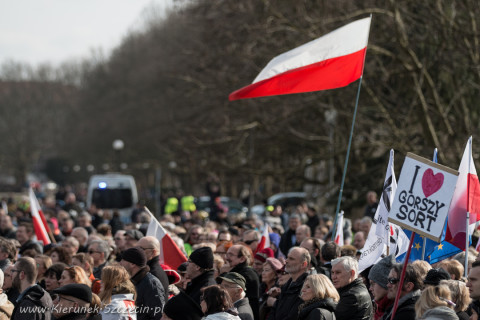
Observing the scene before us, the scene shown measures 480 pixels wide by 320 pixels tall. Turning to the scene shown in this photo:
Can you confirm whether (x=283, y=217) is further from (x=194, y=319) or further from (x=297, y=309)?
(x=194, y=319)

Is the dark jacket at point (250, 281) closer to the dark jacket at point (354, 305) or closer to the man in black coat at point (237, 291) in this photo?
the man in black coat at point (237, 291)

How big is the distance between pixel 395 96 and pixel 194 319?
16.0 meters

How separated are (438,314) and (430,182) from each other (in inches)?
56.4

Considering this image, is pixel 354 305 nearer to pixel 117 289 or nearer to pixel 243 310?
pixel 243 310

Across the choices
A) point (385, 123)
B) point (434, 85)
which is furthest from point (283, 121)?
point (434, 85)

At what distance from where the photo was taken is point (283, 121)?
79.7 feet

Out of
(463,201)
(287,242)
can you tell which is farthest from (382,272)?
(287,242)

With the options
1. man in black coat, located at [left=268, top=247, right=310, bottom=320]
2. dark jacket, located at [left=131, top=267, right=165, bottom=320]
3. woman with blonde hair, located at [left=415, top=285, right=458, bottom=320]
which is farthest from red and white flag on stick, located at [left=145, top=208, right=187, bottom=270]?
woman with blonde hair, located at [left=415, top=285, right=458, bottom=320]

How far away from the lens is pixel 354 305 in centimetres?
723

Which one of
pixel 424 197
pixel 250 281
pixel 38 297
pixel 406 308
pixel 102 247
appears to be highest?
pixel 424 197

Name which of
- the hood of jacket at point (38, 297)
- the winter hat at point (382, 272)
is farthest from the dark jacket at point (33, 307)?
the winter hat at point (382, 272)

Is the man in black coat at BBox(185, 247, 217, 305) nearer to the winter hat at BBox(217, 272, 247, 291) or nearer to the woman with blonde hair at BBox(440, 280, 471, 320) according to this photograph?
the winter hat at BBox(217, 272, 247, 291)

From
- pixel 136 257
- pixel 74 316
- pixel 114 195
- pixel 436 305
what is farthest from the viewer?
pixel 114 195

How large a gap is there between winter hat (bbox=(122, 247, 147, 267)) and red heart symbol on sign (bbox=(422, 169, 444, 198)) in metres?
2.55
